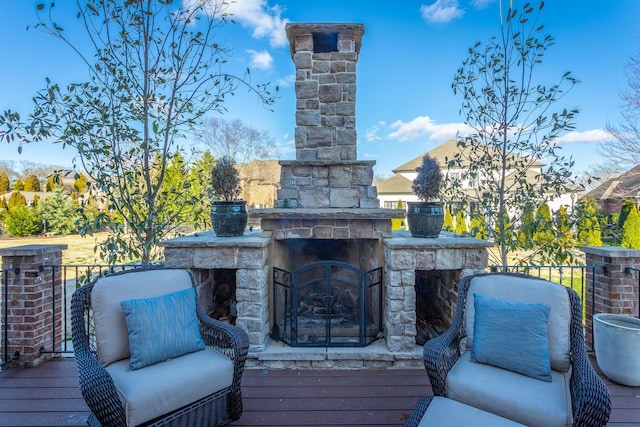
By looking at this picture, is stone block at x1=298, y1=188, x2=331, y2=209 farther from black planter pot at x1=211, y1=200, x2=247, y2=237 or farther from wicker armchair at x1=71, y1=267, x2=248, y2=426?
wicker armchair at x1=71, y1=267, x2=248, y2=426

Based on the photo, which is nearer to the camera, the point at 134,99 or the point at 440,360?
the point at 440,360

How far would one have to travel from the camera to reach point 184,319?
7.04ft

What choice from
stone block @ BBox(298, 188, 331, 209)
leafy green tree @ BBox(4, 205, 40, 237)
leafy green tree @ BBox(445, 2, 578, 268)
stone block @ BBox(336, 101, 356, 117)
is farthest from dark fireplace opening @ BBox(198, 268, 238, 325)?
leafy green tree @ BBox(4, 205, 40, 237)

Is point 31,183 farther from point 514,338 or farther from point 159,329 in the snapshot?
point 514,338

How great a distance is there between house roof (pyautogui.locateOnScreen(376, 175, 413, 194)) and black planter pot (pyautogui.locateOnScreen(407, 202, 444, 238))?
16.4 meters

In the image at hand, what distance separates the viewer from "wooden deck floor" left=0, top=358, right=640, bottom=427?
2127 millimetres

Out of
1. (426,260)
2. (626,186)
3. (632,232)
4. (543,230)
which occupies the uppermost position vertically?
(626,186)

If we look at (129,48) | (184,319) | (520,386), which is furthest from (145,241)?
(520,386)

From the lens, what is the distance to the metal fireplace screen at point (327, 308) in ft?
9.92

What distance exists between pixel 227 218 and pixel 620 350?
3.42 metres

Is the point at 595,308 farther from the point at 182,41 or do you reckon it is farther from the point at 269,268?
the point at 182,41

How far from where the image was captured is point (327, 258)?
154 inches

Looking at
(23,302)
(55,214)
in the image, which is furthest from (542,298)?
(55,214)

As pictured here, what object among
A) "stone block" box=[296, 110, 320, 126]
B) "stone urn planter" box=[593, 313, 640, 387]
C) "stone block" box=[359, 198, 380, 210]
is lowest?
"stone urn planter" box=[593, 313, 640, 387]
